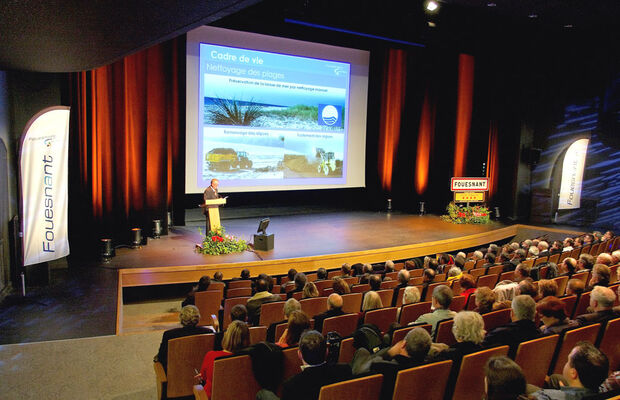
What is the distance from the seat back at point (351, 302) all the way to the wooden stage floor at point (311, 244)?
3171mm

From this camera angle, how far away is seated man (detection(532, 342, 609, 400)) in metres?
2.10

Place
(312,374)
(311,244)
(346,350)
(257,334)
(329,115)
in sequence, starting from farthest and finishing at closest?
(329,115), (311,244), (257,334), (346,350), (312,374)

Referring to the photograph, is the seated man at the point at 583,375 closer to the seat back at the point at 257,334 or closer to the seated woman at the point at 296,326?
the seated woman at the point at 296,326

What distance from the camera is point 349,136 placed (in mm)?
12125

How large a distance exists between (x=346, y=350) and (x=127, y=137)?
696 centimetres

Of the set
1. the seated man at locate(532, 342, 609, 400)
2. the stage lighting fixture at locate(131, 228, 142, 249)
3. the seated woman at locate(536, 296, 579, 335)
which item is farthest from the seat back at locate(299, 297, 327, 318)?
the stage lighting fixture at locate(131, 228, 142, 249)

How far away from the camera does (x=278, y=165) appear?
10.9 m

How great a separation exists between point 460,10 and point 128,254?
8039mm

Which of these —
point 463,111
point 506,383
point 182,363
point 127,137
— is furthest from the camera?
point 463,111

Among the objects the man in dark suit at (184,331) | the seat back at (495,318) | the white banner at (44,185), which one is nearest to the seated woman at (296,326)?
the man in dark suit at (184,331)

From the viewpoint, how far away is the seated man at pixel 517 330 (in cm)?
292

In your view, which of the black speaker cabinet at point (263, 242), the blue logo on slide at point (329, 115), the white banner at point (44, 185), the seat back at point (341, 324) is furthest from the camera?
the blue logo on slide at point (329, 115)

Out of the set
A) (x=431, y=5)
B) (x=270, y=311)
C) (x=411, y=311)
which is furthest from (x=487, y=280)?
(x=431, y=5)

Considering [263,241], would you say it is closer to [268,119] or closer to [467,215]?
[268,119]
